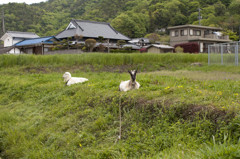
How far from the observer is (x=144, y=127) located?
15.6ft

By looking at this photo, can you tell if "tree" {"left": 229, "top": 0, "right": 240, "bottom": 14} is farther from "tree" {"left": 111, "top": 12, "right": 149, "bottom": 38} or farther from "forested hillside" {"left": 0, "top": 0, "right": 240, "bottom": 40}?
"tree" {"left": 111, "top": 12, "right": 149, "bottom": 38}

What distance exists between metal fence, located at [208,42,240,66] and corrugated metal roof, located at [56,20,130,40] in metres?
13.6

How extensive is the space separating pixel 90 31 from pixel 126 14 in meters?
20.2

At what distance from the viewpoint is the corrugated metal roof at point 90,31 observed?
27.3 metres

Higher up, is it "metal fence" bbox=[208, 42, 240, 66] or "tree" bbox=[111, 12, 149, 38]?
"tree" bbox=[111, 12, 149, 38]

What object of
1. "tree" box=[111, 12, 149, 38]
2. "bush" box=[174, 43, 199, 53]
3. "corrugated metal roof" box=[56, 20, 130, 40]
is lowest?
"bush" box=[174, 43, 199, 53]

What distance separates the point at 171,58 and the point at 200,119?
15.0 metres

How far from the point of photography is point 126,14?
1842 inches

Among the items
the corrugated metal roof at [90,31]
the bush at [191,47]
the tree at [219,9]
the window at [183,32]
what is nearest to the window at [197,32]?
the window at [183,32]

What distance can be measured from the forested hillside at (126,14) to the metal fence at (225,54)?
26.5m

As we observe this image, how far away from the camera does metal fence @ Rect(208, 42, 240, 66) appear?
1666cm

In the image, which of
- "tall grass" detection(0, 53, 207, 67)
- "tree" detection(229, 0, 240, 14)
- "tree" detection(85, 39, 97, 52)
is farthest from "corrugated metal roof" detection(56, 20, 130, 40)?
"tree" detection(229, 0, 240, 14)

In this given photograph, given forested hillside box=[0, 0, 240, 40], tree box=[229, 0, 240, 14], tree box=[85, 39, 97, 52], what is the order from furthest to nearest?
tree box=[229, 0, 240, 14] → forested hillside box=[0, 0, 240, 40] → tree box=[85, 39, 97, 52]

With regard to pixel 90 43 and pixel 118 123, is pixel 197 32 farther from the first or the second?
pixel 118 123
